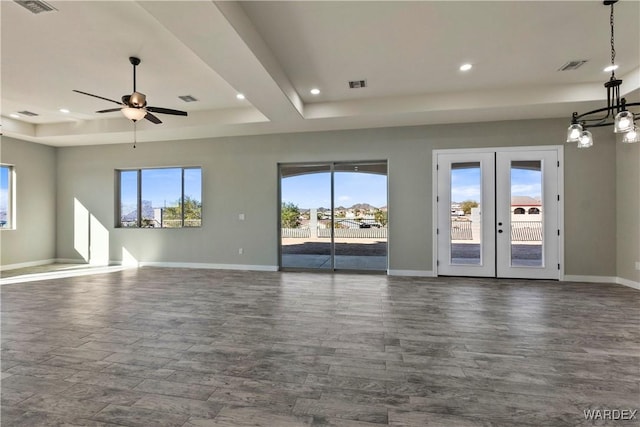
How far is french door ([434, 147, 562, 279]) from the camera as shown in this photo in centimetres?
536

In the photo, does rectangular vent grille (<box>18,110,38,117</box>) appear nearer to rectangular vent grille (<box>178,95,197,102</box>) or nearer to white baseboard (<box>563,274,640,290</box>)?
rectangular vent grille (<box>178,95,197,102</box>)

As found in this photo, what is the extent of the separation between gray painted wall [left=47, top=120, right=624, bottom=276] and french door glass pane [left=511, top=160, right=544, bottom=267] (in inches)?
17.1

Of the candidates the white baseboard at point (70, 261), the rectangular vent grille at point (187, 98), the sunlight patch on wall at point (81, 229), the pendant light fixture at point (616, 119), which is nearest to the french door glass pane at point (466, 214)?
the pendant light fixture at point (616, 119)

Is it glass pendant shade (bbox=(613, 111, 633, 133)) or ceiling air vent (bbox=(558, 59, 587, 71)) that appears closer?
glass pendant shade (bbox=(613, 111, 633, 133))

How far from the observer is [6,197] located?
262 inches

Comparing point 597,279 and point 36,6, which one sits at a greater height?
point 36,6

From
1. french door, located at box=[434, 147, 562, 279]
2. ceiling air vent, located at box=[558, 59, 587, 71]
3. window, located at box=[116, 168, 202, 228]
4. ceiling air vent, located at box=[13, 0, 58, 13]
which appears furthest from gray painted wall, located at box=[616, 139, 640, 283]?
window, located at box=[116, 168, 202, 228]

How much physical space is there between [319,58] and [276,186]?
124 inches

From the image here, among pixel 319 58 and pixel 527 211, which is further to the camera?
pixel 527 211

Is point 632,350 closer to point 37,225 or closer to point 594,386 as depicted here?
point 594,386

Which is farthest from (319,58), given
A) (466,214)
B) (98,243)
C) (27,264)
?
(27,264)

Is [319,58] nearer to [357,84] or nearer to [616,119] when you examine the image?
[357,84]

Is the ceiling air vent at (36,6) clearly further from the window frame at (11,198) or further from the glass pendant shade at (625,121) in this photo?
the window frame at (11,198)

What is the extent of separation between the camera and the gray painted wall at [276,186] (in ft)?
17.1
